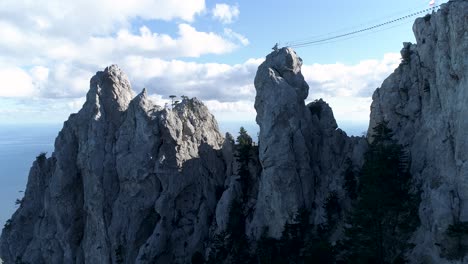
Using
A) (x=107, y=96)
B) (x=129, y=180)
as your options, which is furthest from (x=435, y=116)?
(x=107, y=96)

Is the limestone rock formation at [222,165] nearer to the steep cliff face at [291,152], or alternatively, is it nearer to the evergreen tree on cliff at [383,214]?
the steep cliff face at [291,152]

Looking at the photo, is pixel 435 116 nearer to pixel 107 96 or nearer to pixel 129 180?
pixel 129 180

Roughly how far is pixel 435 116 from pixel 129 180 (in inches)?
1845

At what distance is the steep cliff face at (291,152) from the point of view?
190 ft

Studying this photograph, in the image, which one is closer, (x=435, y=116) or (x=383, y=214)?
(x=383, y=214)

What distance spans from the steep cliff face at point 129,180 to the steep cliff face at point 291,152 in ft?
43.2

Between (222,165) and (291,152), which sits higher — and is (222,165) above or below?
below

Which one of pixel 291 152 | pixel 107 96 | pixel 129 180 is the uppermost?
pixel 107 96

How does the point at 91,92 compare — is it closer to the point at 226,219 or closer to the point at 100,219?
the point at 100,219

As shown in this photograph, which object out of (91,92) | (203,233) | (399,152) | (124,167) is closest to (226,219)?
(203,233)

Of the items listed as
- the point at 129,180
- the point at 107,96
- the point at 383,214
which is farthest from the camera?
the point at 107,96

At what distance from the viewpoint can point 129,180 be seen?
69.4m

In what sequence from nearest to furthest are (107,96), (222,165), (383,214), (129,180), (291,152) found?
(383,214) < (291,152) < (129,180) < (222,165) < (107,96)

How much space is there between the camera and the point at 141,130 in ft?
229
